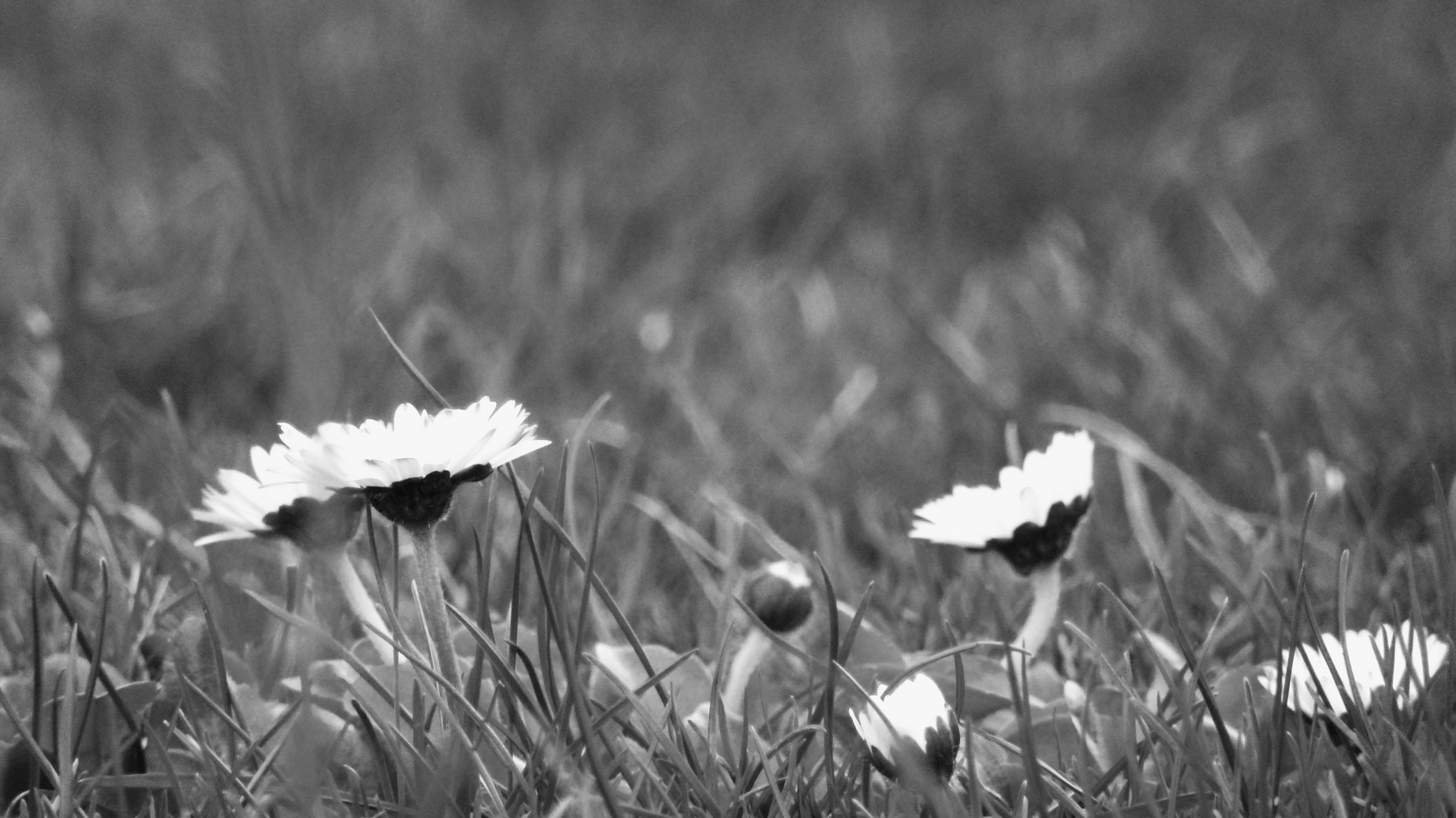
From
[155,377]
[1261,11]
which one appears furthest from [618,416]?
[1261,11]

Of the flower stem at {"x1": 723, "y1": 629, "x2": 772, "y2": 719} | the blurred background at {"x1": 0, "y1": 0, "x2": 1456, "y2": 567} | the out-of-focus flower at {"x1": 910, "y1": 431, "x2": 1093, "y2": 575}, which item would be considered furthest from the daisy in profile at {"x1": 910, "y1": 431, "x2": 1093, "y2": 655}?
the blurred background at {"x1": 0, "y1": 0, "x2": 1456, "y2": 567}

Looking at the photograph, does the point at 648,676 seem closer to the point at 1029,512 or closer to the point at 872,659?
the point at 872,659

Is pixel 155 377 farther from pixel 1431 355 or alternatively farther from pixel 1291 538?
pixel 1431 355

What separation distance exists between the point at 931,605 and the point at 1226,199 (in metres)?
1.48

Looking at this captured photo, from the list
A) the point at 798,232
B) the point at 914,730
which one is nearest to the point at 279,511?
the point at 914,730

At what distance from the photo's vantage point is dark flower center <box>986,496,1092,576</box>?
0.92m

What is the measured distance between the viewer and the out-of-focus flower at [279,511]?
83cm

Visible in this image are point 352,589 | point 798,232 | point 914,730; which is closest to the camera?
point 914,730

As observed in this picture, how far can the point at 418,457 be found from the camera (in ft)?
2.57

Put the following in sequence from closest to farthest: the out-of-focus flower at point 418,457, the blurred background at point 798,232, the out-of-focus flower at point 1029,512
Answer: the out-of-focus flower at point 418,457 < the out-of-focus flower at point 1029,512 < the blurred background at point 798,232

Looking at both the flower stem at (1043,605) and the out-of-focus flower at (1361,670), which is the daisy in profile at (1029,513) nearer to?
the flower stem at (1043,605)

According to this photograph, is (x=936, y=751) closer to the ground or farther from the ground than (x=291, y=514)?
closer to the ground

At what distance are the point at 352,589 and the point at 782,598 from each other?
0.90ft

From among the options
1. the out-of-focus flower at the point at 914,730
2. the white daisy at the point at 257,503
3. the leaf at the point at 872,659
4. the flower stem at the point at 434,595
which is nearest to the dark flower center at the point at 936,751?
the out-of-focus flower at the point at 914,730
